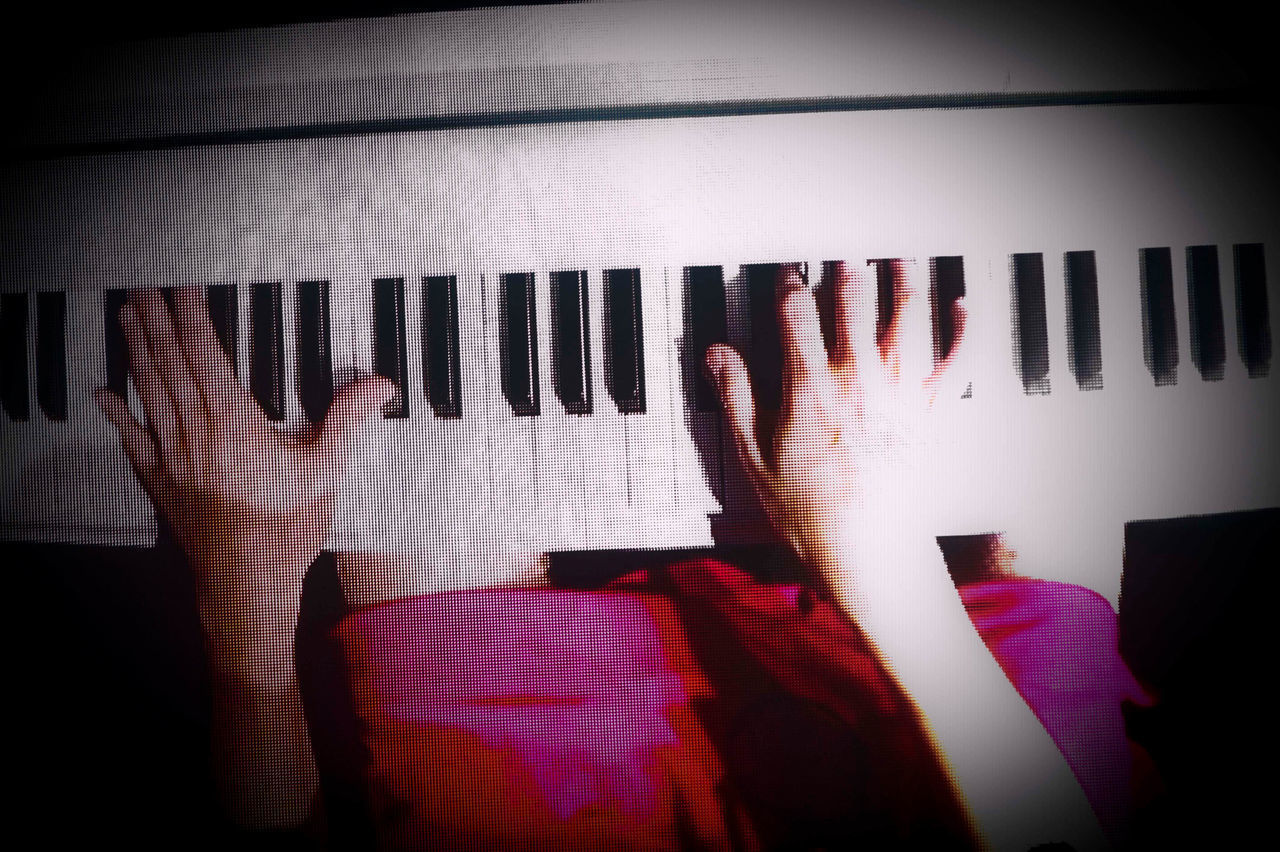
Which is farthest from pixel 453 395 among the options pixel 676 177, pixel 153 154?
pixel 153 154

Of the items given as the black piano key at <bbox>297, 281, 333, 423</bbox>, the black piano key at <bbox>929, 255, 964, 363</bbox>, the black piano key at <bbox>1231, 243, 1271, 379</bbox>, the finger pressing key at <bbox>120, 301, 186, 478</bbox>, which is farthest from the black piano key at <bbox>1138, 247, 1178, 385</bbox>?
the finger pressing key at <bbox>120, 301, 186, 478</bbox>

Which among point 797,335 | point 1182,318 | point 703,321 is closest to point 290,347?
point 703,321

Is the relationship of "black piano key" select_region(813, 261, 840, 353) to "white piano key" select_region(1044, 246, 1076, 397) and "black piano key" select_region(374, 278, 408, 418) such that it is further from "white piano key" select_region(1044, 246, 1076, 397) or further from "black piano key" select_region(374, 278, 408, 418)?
"black piano key" select_region(374, 278, 408, 418)

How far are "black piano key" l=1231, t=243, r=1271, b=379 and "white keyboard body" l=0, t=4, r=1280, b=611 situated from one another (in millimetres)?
16

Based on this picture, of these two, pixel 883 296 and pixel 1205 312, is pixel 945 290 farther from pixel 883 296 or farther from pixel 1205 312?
pixel 1205 312

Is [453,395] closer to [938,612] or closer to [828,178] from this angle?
[828,178]

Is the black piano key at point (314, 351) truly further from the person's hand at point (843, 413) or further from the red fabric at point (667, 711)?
the person's hand at point (843, 413)

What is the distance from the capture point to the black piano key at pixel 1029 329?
1.09m

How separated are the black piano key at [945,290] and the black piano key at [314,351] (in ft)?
3.12

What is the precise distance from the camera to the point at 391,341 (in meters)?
1.09

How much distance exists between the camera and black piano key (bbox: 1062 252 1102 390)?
109 centimetres

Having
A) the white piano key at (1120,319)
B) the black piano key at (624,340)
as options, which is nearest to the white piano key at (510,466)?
the black piano key at (624,340)

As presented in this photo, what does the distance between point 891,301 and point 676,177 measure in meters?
0.39

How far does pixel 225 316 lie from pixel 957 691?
129 cm
